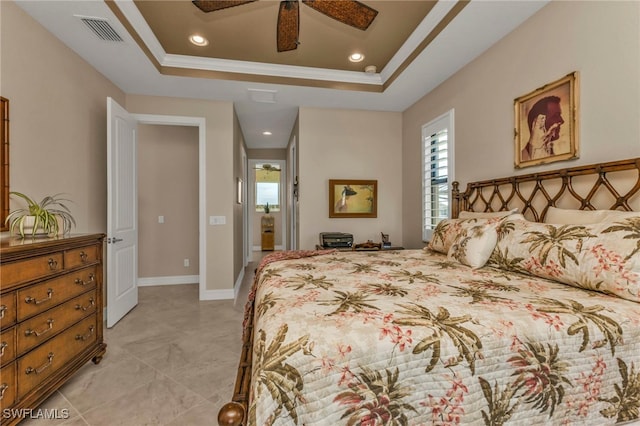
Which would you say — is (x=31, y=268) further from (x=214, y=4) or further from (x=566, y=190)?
(x=566, y=190)

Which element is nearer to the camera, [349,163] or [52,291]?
[52,291]

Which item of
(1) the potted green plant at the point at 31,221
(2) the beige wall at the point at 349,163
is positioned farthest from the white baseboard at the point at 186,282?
(1) the potted green plant at the point at 31,221

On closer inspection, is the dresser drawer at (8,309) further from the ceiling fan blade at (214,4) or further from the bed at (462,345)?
the ceiling fan blade at (214,4)

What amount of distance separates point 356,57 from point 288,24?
1.35 meters

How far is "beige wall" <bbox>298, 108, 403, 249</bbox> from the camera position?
404cm

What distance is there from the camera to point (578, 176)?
1.86 meters

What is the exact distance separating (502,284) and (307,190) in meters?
2.90

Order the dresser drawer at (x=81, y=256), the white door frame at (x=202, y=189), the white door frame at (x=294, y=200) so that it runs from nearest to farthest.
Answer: the dresser drawer at (x=81, y=256)
the white door frame at (x=202, y=189)
the white door frame at (x=294, y=200)

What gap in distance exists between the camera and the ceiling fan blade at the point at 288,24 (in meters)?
1.82

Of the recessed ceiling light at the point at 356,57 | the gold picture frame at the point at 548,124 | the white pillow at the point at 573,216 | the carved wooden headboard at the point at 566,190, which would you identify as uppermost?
the recessed ceiling light at the point at 356,57

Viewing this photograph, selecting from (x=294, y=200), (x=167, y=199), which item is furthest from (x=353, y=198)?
(x=167, y=199)

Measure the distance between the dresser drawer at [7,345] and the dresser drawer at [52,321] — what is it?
0.03m

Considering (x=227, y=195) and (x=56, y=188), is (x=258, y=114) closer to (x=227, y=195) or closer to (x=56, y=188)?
(x=227, y=195)

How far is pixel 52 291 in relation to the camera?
174 centimetres
